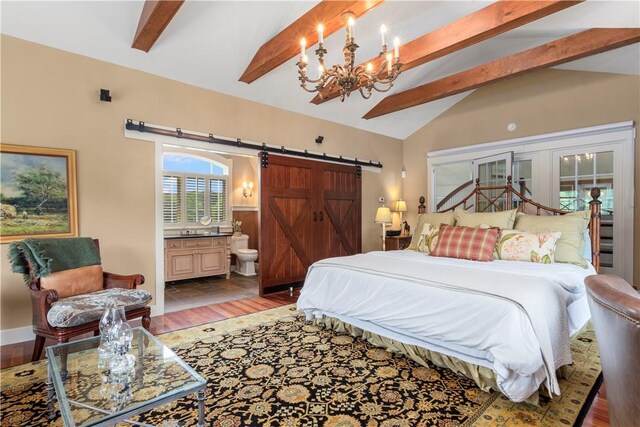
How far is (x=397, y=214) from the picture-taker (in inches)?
253

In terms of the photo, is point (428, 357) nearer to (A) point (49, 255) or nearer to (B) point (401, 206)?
(A) point (49, 255)

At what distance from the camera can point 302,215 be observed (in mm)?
5023

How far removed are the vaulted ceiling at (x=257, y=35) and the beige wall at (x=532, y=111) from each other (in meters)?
0.23

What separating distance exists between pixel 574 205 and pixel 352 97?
360 centimetres

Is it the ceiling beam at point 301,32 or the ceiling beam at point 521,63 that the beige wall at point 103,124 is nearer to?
the ceiling beam at point 301,32

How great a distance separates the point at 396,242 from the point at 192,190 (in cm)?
387

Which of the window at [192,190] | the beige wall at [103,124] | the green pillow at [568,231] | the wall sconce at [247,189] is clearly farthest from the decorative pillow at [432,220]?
the window at [192,190]

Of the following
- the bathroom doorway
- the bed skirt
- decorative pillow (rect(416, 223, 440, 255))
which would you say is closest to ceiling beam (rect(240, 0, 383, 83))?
the bathroom doorway

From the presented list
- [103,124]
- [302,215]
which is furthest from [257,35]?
[302,215]

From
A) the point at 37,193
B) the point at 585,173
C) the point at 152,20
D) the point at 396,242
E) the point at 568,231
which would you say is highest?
the point at 152,20

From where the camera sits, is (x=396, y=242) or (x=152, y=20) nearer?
(x=152, y=20)

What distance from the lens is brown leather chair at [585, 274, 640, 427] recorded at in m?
0.77

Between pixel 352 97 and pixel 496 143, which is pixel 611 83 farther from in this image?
pixel 352 97

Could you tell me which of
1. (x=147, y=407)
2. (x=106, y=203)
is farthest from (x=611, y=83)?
(x=106, y=203)
